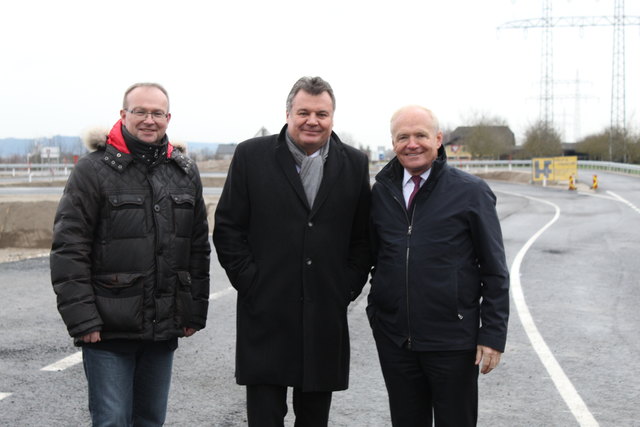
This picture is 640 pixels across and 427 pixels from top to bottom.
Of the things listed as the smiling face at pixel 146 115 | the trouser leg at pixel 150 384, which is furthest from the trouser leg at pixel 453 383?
the smiling face at pixel 146 115

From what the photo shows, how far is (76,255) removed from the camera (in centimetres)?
356

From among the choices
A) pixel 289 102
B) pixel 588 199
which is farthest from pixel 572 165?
pixel 289 102

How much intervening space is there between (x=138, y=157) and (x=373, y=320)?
4.79 feet

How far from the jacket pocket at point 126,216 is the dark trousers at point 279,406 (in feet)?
3.32

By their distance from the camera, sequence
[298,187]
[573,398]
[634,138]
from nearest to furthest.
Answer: [298,187] → [573,398] → [634,138]

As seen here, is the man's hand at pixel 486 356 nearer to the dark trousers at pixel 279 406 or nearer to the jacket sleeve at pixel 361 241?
the jacket sleeve at pixel 361 241

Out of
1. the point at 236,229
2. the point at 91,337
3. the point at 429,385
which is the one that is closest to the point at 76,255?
the point at 91,337

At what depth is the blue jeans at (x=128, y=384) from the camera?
364cm

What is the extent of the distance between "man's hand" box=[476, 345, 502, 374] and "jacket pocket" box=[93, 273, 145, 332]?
1665 millimetres

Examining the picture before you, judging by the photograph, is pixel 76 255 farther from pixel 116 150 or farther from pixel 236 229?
pixel 236 229

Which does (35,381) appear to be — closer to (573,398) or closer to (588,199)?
(573,398)

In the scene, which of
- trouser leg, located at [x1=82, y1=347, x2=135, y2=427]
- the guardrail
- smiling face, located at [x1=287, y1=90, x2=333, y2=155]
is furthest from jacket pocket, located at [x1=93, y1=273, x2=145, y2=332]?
the guardrail

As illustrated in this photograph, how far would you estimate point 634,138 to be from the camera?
69938mm

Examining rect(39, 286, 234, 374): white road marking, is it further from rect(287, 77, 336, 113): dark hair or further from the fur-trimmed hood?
rect(287, 77, 336, 113): dark hair
